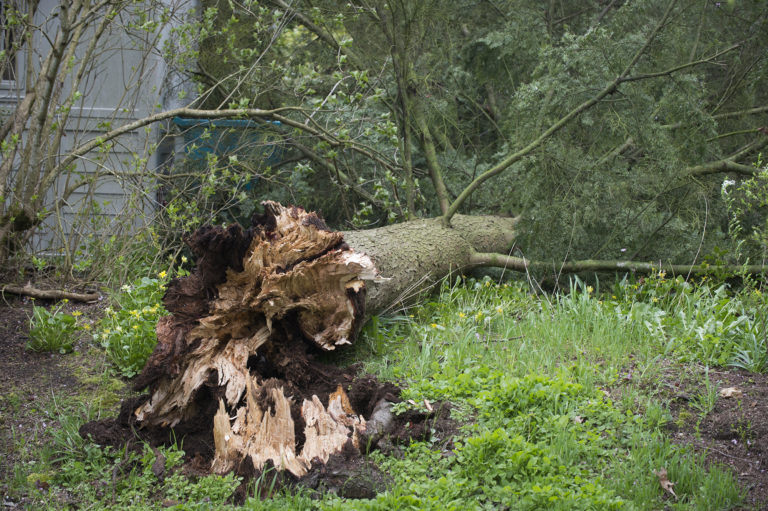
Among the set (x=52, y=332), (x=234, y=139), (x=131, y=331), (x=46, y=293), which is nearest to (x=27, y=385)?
(x=52, y=332)

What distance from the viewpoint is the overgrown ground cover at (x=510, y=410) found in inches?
115

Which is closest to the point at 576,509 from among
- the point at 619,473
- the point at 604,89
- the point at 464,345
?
the point at 619,473

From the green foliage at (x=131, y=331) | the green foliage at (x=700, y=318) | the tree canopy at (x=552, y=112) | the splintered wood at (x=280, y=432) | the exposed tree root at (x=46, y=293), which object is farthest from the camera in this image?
the tree canopy at (x=552, y=112)

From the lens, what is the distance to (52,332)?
15.5ft

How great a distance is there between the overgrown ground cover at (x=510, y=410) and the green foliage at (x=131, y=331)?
0.05ft

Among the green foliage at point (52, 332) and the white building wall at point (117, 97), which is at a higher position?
the white building wall at point (117, 97)

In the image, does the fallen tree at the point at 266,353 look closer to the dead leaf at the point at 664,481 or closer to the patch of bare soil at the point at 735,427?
the dead leaf at the point at 664,481

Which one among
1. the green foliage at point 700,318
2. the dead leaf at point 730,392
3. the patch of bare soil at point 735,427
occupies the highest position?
the green foliage at point 700,318

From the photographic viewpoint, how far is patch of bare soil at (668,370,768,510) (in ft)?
9.92

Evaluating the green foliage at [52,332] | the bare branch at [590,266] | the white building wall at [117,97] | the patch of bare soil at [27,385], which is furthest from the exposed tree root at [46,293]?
the bare branch at [590,266]

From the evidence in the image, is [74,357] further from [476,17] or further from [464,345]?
[476,17]

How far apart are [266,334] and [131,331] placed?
1.19 m

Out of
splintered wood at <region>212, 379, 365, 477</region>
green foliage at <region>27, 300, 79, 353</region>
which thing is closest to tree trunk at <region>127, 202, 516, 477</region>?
splintered wood at <region>212, 379, 365, 477</region>

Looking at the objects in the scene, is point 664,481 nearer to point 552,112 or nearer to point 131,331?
point 131,331
